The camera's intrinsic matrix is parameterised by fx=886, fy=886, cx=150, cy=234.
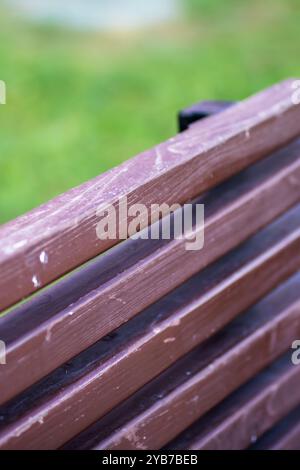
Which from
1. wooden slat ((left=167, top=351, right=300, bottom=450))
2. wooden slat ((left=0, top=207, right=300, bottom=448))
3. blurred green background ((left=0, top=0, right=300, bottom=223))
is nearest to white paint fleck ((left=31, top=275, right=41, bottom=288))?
wooden slat ((left=0, top=207, right=300, bottom=448))

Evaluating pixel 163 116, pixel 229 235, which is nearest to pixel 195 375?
pixel 229 235

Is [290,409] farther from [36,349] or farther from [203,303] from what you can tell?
[36,349]

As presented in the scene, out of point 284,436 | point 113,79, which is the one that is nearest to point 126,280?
point 284,436

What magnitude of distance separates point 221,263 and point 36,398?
0.56m

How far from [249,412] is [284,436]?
196mm

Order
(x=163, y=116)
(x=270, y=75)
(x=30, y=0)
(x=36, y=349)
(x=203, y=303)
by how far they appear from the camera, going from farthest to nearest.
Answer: (x=30, y=0)
(x=270, y=75)
(x=163, y=116)
(x=203, y=303)
(x=36, y=349)

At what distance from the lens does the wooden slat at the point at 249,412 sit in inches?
79.7

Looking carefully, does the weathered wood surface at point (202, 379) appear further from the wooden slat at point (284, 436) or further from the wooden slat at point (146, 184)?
the wooden slat at point (146, 184)

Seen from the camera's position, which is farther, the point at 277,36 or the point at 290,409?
the point at 277,36

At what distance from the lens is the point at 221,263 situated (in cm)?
200

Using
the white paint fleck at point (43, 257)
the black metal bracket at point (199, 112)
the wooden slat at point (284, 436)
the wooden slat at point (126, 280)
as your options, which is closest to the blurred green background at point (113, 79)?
the black metal bracket at point (199, 112)

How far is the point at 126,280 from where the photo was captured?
1.69 metres

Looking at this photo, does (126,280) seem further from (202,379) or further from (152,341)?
(202,379)

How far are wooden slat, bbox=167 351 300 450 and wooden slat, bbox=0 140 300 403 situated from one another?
1.31 ft
